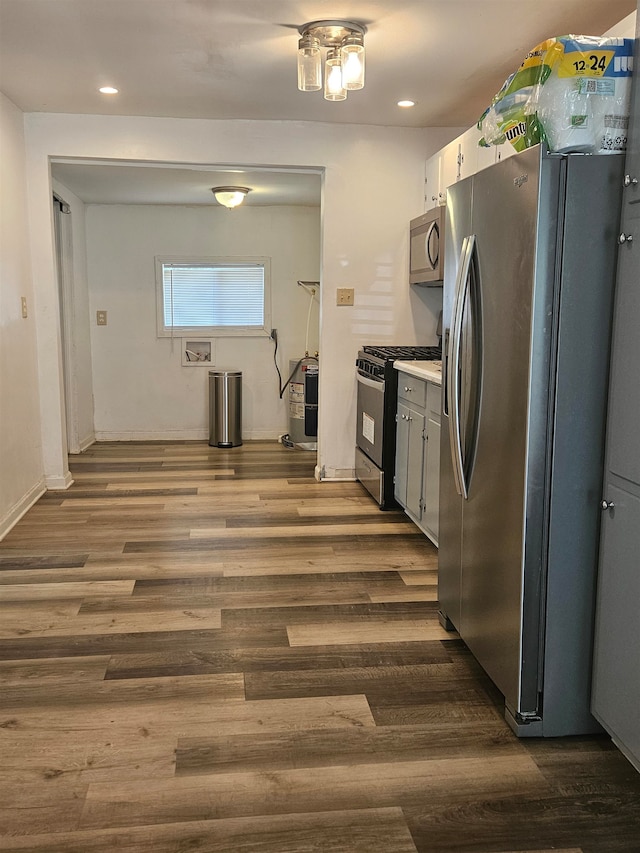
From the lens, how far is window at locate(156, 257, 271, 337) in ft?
22.6

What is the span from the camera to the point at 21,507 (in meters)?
4.25

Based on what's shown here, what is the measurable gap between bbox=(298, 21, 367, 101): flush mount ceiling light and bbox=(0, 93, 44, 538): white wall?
1.88 m

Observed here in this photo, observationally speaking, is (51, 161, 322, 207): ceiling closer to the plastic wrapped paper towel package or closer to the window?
the window

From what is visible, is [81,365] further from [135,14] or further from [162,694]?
[162,694]

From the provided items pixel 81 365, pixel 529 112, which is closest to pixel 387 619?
pixel 529 112

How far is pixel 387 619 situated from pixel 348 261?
2.80 metres

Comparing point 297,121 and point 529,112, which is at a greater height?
point 297,121

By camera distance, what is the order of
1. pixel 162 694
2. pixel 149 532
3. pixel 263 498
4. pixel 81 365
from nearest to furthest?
pixel 162 694 < pixel 149 532 < pixel 263 498 < pixel 81 365

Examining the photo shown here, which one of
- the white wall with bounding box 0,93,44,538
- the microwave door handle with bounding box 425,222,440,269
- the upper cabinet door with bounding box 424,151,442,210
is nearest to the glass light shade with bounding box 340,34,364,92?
the microwave door handle with bounding box 425,222,440,269

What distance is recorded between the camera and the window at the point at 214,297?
22.6 feet

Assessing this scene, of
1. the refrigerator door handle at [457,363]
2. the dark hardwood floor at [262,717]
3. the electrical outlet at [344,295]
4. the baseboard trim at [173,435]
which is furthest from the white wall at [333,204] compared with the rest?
the refrigerator door handle at [457,363]

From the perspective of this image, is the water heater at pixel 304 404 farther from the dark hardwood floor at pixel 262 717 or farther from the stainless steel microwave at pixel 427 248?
the dark hardwood floor at pixel 262 717

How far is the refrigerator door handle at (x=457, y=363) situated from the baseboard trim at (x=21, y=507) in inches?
101

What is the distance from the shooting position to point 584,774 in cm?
192
